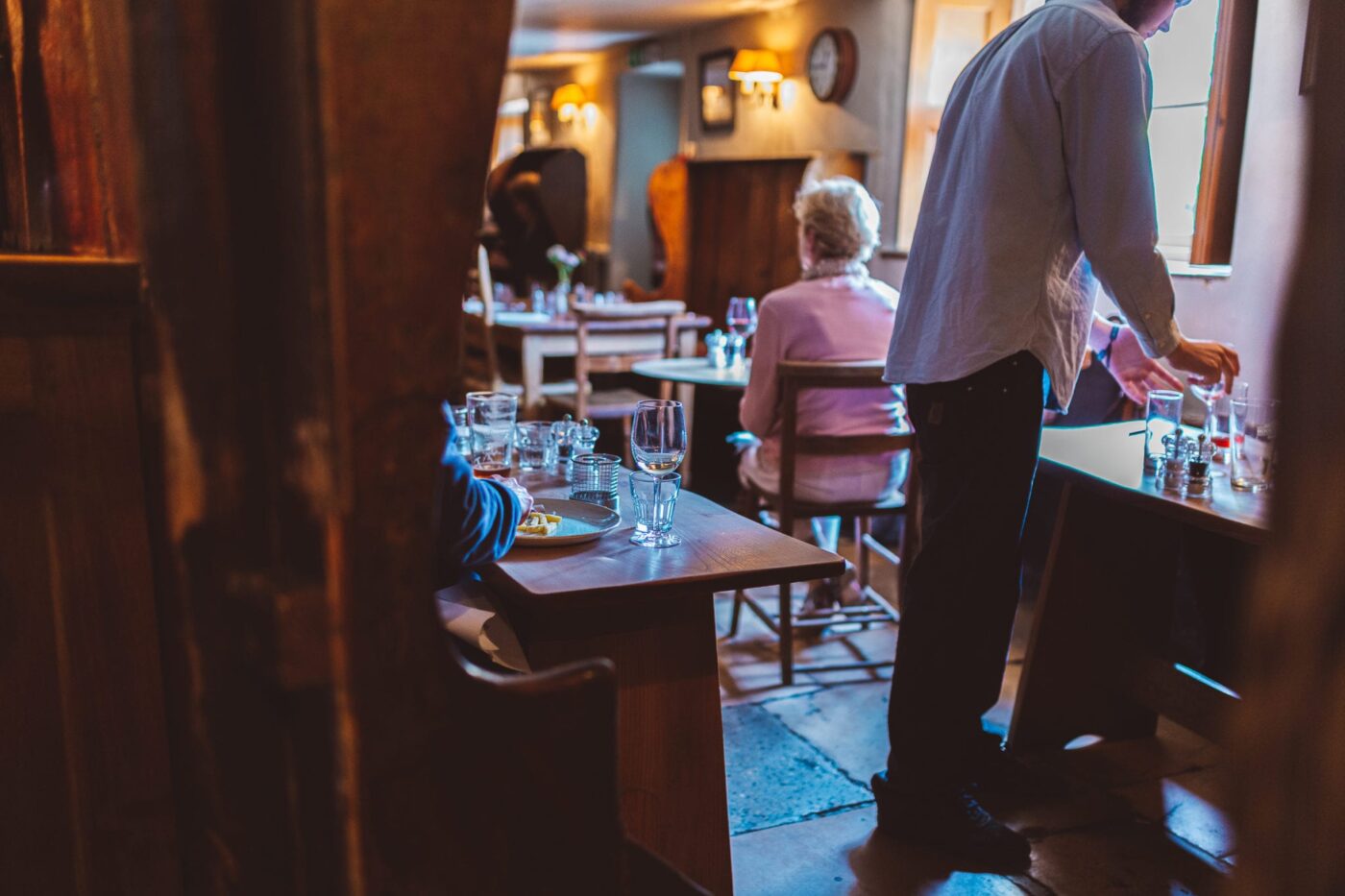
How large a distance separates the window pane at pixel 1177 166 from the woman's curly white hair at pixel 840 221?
3.92ft

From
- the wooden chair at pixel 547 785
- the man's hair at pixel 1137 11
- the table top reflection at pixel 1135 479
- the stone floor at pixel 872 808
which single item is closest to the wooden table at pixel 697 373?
the stone floor at pixel 872 808

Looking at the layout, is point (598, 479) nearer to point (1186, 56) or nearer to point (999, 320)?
point (999, 320)

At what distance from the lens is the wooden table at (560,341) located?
4.82 metres

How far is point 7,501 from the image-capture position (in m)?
1.10

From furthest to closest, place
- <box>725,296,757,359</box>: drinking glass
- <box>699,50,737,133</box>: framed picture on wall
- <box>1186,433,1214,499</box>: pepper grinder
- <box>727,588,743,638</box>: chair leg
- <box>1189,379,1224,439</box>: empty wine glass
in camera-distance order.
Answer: <box>699,50,737,133</box>: framed picture on wall < <box>725,296,757,359</box>: drinking glass < <box>727,588,743,638</box>: chair leg < <box>1189,379,1224,439</box>: empty wine glass < <box>1186,433,1214,499</box>: pepper grinder

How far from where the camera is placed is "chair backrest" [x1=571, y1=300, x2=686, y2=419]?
4.71 m

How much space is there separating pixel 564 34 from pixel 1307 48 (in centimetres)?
634

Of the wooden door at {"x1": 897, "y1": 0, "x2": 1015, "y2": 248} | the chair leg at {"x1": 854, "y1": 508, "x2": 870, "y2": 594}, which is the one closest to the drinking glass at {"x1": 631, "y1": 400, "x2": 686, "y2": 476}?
the chair leg at {"x1": 854, "y1": 508, "x2": 870, "y2": 594}

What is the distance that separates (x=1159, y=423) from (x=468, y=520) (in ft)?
4.85

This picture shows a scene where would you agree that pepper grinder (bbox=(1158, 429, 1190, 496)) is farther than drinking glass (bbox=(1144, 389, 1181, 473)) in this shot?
No

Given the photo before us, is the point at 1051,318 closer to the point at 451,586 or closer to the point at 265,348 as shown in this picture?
the point at 451,586

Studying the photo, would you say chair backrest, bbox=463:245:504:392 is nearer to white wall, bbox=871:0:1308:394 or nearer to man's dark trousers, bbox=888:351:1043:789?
white wall, bbox=871:0:1308:394

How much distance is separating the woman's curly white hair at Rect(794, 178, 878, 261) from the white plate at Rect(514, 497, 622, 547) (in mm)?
1570

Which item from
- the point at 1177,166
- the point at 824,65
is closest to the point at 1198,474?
the point at 1177,166
